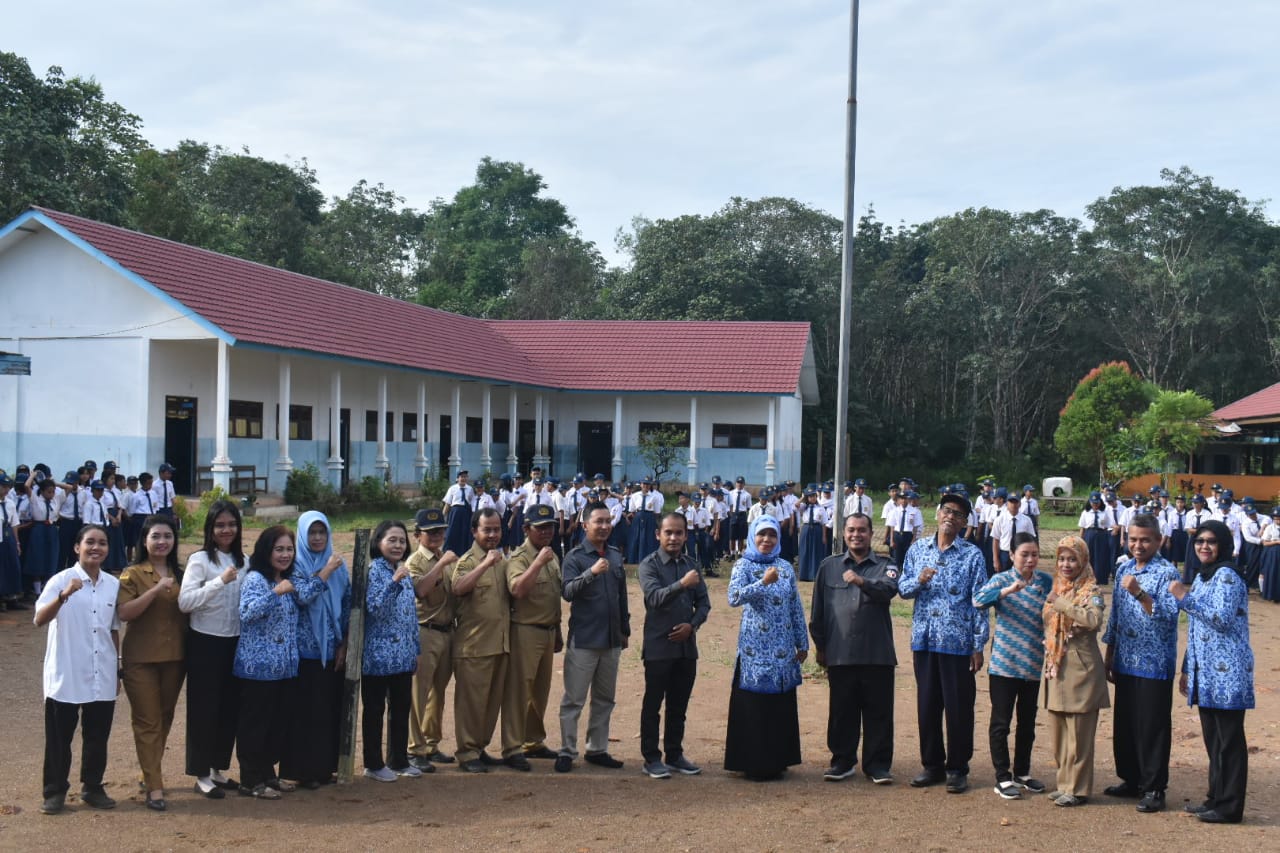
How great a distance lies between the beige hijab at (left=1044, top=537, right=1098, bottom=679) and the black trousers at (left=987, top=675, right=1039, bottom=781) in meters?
0.24

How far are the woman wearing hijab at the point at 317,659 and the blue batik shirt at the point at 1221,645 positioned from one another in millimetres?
4470

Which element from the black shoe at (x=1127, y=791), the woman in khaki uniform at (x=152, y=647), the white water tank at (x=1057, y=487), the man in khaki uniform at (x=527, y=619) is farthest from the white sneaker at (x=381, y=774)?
the white water tank at (x=1057, y=487)

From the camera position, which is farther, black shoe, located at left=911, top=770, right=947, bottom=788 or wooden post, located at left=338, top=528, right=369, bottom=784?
black shoe, located at left=911, top=770, right=947, bottom=788

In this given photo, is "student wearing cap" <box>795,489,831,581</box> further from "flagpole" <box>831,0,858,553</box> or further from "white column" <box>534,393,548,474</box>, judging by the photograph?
"white column" <box>534,393,548,474</box>

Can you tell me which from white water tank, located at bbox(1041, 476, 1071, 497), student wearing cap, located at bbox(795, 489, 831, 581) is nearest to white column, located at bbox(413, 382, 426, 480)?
student wearing cap, located at bbox(795, 489, 831, 581)

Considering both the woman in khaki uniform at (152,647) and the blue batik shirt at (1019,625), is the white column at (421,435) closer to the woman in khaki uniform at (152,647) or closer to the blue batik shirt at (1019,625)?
the woman in khaki uniform at (152,647)

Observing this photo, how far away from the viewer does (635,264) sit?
40.2 metres

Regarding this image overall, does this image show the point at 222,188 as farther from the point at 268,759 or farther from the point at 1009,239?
the point at 268,759

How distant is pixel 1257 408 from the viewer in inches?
1277

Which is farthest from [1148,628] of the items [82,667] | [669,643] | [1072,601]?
[82,667]

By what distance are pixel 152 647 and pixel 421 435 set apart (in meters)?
21.0

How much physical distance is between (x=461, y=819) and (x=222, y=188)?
4078 centimetres

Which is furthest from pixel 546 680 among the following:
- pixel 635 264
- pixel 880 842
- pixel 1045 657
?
pixel 635 264

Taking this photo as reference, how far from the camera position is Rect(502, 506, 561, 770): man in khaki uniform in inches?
267
